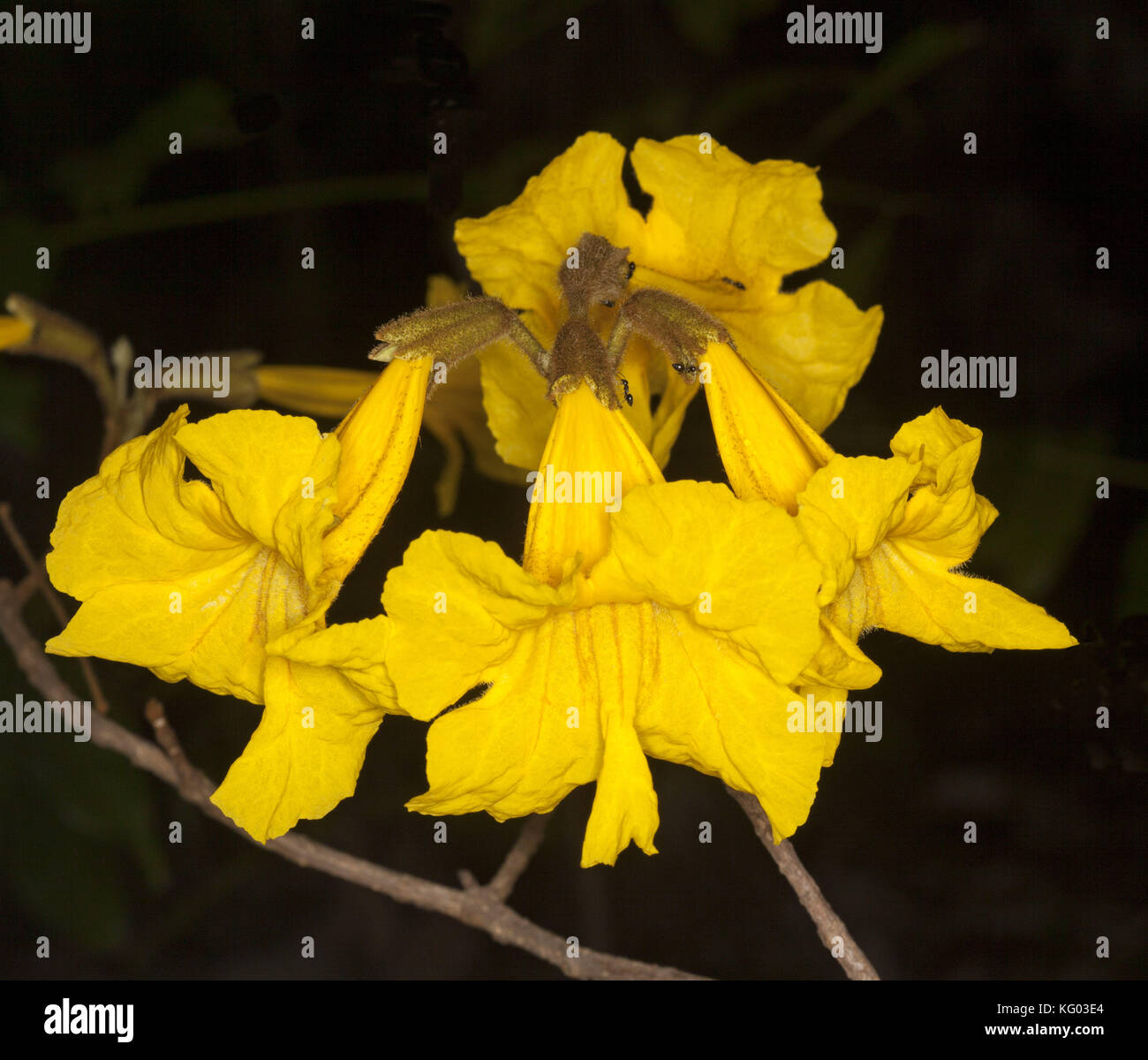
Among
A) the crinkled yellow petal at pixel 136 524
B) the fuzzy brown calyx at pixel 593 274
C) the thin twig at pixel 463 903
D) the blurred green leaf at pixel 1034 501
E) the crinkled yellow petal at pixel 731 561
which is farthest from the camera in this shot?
the blurred green leaf at pixel 1034 501

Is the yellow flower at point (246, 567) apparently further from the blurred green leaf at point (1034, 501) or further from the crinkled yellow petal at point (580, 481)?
the blurred green leaf at point (1034, 501)

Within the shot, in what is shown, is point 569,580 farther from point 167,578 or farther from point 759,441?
point 167,578

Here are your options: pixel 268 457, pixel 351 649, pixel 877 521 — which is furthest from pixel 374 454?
pixel 877 521

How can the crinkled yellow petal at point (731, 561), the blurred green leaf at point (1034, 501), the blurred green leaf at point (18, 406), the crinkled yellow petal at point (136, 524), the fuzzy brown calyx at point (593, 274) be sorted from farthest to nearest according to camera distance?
the blurred green leaf at point (18, 406)
the blurred green leaf at point (1034, 501)
the fuzzy brown calyx at point (593, 274)
the crinkled yellow petal at point (136, 524)
the crinkled yellow petal at point (731, 561)

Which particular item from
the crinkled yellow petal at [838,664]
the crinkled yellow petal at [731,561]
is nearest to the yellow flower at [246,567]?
the crinkled yellow petal at [731,561]

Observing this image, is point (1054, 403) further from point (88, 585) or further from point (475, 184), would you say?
point (88, 585)

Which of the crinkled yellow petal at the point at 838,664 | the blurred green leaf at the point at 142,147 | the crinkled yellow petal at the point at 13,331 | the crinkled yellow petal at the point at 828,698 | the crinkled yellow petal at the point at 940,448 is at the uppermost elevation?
the blurred green leaf at the point at 142,147
